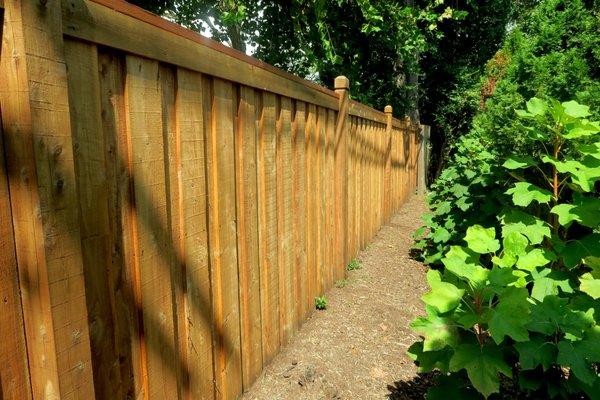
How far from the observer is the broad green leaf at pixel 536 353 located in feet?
4.99

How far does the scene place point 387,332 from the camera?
338cm

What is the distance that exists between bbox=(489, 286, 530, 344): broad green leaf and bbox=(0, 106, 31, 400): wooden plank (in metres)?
1.43

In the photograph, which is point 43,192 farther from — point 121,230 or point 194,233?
point 194,233

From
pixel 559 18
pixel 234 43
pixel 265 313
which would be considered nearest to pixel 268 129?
pixel 265 313

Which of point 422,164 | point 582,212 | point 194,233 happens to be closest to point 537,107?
point 582,212

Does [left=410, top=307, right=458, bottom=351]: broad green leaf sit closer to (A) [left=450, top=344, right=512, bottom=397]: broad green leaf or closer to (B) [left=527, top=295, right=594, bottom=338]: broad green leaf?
(A) [left=450, top=344, right=512, bottom=397]: broad green leaf

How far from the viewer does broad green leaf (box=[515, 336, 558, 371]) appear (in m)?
1.52

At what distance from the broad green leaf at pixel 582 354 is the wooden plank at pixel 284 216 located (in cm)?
167

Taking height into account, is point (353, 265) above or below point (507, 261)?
below

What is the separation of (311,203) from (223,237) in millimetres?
1374

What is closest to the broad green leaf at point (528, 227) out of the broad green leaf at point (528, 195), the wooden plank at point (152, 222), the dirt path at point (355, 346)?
the broad green leaf at point (528, 195)

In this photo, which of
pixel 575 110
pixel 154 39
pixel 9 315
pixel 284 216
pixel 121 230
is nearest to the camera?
pixel 9 315

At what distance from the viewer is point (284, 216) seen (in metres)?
2.85

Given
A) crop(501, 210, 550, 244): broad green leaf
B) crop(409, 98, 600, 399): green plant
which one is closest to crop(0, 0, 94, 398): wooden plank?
crop(409, 98, 600, 399): green plant
